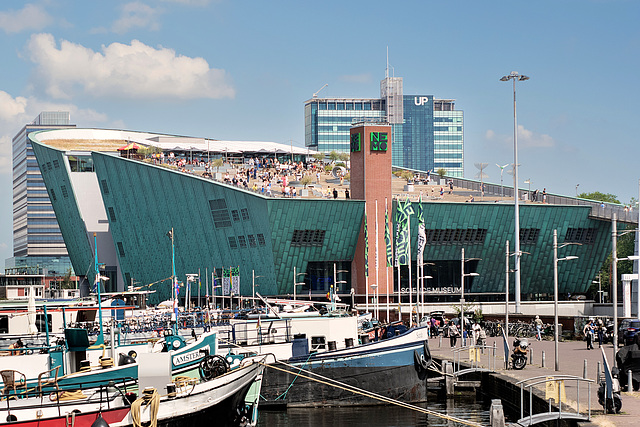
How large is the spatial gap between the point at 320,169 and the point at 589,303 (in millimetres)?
45893

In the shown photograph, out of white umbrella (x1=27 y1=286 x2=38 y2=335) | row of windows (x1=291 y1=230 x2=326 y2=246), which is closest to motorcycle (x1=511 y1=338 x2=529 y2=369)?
white umbrella (x1=27 y1=286 x2=38 y2=335)

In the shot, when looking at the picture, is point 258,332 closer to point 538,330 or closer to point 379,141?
point 538,330

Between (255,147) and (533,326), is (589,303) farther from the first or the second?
(255,147)

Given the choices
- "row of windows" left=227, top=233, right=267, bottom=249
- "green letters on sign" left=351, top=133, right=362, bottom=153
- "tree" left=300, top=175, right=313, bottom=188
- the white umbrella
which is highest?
"green letters on sign" left=351, top=133, right=362, bottom=153

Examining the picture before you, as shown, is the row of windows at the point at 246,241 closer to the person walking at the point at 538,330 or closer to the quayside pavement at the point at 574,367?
the quayside pavement at the point at 574,367

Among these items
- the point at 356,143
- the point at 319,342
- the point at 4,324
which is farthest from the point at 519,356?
the point at 356,143

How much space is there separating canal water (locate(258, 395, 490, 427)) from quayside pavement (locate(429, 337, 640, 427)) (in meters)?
2.15

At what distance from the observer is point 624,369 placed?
1276 inches

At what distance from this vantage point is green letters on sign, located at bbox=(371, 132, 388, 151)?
318 ft

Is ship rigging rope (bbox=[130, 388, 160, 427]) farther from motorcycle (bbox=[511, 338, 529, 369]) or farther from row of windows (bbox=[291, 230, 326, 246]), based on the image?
row of windows (bbox=[291, 230, 326, 246])

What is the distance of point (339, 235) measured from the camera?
99125 millimetres

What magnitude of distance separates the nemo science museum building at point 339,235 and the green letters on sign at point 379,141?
0.46ft

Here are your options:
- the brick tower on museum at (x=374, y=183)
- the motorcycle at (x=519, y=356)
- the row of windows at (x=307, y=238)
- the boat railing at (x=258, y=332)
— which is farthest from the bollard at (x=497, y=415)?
the row of windows at (x=307, y=238)

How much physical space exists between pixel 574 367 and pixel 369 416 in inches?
374
